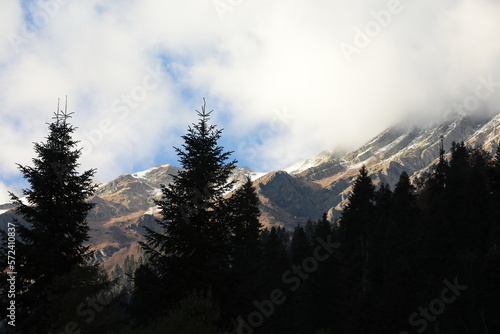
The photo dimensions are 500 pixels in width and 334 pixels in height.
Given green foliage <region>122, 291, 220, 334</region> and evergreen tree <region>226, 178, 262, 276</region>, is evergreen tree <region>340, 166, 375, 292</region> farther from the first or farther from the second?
green foliage <region>122, 291, 220, 334</region>

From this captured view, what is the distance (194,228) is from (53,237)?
7198mm

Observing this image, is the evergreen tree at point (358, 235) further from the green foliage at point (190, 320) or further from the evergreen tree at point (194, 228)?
the green foliage at point (190, 320)

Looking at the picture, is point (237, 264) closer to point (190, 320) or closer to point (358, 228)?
point (190, 320)

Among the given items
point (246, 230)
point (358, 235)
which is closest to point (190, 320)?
point (246, 230)

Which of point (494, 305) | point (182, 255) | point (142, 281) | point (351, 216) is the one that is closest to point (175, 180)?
point (182, 255)

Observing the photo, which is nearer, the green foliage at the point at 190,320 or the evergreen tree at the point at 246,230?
the green foliage at the point at 190,320

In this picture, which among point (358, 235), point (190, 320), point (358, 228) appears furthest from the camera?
point (358, 235)

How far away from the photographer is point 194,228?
63.0ft

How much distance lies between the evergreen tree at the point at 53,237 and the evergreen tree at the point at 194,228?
3112 mm

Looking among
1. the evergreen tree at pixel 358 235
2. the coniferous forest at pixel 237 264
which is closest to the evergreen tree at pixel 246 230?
the coniferous forest at pixel 237 264

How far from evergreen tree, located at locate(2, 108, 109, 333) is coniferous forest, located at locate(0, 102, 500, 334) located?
0.06 m

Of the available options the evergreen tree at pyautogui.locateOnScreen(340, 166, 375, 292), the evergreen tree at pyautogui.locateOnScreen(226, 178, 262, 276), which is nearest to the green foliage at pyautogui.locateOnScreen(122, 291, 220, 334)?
the evergreen tree at pyautogui.locateOnScreen(226, 178, 262, 276)

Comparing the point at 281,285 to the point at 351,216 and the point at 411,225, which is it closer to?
the point at 351,216

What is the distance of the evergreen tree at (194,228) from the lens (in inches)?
723
